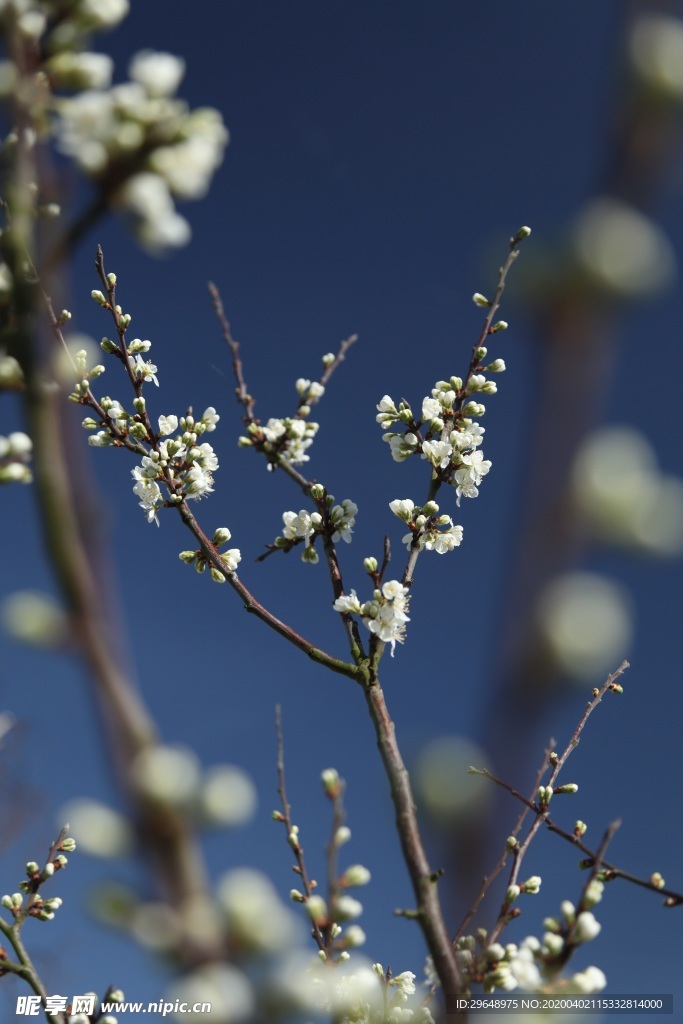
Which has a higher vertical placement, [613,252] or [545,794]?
[545,794]

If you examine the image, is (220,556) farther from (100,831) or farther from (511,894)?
(100,831)

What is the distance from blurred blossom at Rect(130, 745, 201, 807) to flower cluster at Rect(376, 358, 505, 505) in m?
2.25

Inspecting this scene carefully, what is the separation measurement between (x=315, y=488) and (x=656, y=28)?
224 centimetres

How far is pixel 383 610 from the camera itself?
2.47 meters

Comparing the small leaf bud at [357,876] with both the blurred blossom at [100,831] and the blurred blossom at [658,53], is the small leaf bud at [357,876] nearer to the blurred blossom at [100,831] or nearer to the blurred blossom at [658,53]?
the blurred blossom at [100,831]

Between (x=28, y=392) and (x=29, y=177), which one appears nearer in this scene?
(x=28, y=392)

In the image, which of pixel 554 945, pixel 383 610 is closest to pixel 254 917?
pixel 554 945

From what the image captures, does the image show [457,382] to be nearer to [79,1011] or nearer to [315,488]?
[315,488]

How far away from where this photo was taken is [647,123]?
556 mm

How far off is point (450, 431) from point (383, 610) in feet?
2.82

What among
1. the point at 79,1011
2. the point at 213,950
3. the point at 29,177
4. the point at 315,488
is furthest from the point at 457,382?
the point at 79,1011

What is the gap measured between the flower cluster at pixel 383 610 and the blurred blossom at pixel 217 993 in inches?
67.8

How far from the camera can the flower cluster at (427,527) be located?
2805 mm

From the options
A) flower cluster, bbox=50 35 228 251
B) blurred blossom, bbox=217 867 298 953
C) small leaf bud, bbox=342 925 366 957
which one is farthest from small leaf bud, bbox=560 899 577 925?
flower cluster, bbox=50 35 228 251
